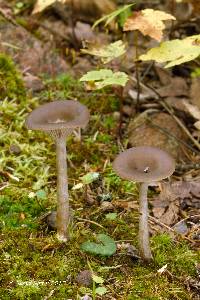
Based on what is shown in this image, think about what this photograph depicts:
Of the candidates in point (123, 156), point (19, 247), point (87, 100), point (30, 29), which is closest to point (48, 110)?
point (123, 156)

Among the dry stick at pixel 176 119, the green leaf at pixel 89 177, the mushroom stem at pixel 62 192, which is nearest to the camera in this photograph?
the mushroom stem at pixel 62 192

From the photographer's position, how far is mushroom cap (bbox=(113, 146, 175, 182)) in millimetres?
2518

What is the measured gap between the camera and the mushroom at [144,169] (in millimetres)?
2533

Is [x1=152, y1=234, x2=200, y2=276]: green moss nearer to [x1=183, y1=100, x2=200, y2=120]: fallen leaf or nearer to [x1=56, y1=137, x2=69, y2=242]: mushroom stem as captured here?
[x1=56, y1=137, x2=69, y2=242]: mushroom stem

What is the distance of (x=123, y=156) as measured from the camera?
9.00ft

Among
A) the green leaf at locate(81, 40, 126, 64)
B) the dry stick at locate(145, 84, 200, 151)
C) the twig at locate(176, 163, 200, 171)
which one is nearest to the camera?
the green leaf at locate(81, 40, 126, 64)

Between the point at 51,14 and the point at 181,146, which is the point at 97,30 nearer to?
the point at 51,14

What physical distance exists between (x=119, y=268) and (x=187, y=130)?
1.61m

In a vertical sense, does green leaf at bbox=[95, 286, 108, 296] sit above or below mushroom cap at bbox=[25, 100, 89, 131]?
below

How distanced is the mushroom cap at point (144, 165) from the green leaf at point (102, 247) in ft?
1.59

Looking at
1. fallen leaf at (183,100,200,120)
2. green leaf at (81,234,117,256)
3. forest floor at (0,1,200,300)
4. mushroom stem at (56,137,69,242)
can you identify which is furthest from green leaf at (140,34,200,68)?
green leaf at (81,234,117,256)

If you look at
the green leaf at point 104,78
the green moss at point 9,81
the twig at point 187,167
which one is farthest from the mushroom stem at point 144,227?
the green moss at point 9,81

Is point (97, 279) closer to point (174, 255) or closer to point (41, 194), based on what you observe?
point (174, 255)

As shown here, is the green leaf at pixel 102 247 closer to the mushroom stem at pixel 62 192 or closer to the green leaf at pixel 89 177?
the mushroom stem at pixel 62 192
